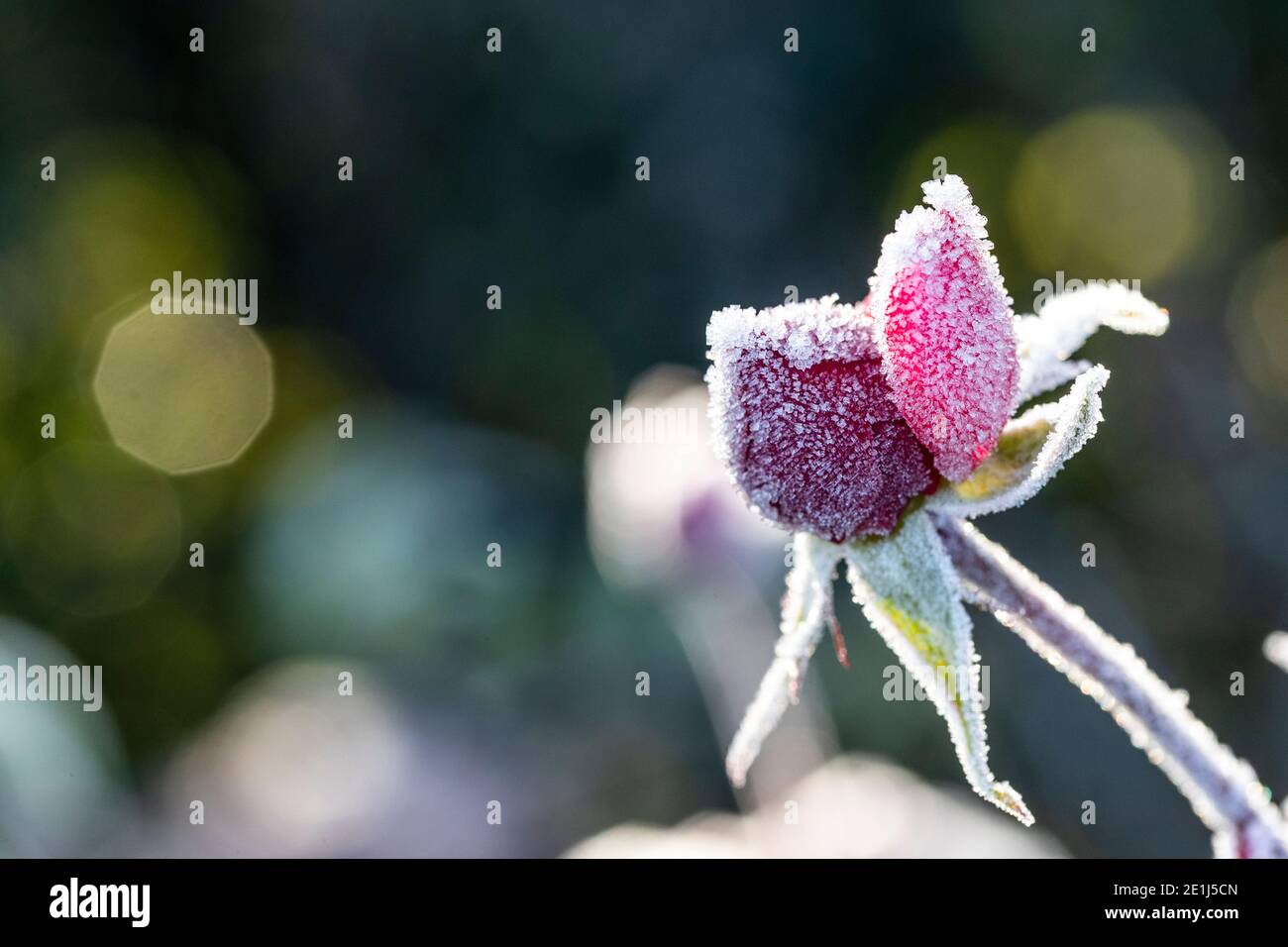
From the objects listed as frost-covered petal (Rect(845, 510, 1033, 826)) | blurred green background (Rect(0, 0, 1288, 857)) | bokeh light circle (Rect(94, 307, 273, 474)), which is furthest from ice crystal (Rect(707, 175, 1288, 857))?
bokeh light circle (Rect(94, 307, 273, 474))

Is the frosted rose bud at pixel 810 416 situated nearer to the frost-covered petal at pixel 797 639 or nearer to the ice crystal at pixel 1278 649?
the frost-covered petal at pixel 797 639

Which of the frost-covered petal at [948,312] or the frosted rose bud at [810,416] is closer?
the frost-covered petal at [948,312]

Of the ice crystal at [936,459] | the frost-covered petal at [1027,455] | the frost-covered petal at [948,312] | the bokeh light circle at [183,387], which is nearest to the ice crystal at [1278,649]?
the ice crystal at [936,459]

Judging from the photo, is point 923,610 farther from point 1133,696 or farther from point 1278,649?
point 1278,649

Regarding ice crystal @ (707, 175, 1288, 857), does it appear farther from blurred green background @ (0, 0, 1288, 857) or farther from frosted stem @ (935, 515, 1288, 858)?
blurred green background @ (0, 0, 1288, 857)

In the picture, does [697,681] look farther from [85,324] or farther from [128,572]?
[85,324]

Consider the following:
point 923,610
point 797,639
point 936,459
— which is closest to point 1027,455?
point 936,459
